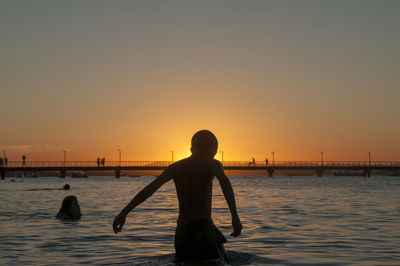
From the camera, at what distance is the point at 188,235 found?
6711mm

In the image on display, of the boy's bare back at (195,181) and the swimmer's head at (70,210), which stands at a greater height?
the boy's bare back at (195,181)

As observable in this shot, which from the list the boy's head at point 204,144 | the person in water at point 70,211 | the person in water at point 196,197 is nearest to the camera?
the person in water at point 196,197

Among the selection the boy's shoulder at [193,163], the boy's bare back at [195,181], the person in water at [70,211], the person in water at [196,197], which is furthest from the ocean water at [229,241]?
the boy's shoulder at [193,163]

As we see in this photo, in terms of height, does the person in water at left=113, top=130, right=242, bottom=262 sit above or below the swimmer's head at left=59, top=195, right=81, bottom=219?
above

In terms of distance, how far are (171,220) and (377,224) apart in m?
7.17

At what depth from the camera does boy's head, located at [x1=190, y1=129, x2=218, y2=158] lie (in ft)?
21.8

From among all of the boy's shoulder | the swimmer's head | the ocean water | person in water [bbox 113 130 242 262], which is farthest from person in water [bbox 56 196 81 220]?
the boy's shoulder

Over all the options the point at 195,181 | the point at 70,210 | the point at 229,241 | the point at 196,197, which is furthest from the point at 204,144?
the point at 70,210

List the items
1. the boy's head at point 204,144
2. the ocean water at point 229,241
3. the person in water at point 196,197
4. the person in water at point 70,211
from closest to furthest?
the person in water at point 196,197 < the boy's head at point 204,144 < the ocean water at point 229,241 < the person in water at point 70,211

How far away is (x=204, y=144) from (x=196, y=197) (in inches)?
27.1

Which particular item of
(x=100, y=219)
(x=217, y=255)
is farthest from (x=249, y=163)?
(x=217, y=255)

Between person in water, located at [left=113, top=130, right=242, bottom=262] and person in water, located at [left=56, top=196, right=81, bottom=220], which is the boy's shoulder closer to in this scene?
person in water, located at [left=113, top=130, right=242, bottom=262]

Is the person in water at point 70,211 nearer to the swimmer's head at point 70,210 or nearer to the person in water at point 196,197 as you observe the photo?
the swimmer's head at point 70,210

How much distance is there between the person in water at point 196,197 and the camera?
6.50 metres
